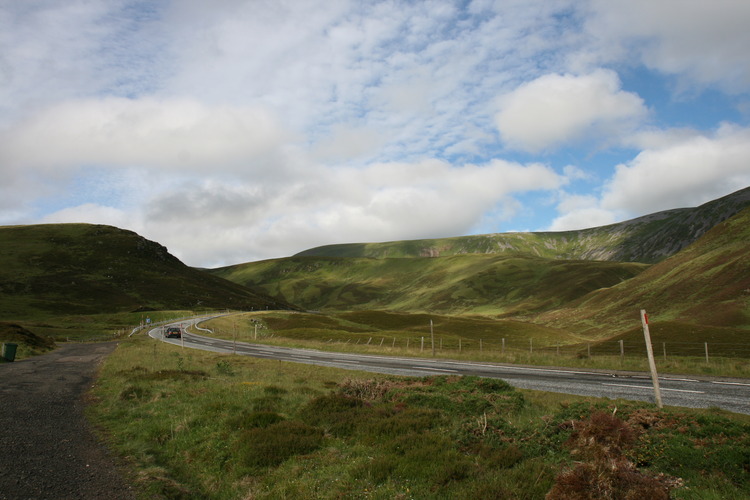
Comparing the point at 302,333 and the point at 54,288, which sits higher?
the point at 54,288

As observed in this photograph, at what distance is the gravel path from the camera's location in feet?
28.3

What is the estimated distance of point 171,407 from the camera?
1600 centimetres

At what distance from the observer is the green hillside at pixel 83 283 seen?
429ft

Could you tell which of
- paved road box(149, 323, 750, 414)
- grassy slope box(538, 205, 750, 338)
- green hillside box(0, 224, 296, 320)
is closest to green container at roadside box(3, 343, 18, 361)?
paved road box(149, 323, 750, 414)

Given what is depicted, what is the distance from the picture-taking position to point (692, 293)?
9831 centimetres

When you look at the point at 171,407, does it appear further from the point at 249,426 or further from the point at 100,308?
the point at 100,308

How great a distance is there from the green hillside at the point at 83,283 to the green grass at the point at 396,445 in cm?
12447

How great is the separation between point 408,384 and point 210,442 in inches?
383

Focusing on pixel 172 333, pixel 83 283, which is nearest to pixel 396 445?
pixel 172 333

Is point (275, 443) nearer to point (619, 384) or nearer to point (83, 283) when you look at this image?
point (619, 384)

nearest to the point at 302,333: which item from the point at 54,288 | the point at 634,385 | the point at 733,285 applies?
the point at 634,385

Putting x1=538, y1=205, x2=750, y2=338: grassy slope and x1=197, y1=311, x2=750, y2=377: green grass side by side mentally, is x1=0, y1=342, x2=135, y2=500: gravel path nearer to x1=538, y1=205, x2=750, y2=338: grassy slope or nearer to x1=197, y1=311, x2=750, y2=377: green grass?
x1=197, y1=311, x2=750, y2=377: green grass

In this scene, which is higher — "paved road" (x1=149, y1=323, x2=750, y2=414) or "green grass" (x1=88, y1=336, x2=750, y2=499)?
"green grass" (x1=88, y1=336, x2=750, y2=499)

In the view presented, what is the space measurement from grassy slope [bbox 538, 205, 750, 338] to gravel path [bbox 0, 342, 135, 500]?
80.5 meters
